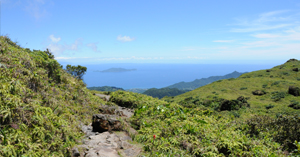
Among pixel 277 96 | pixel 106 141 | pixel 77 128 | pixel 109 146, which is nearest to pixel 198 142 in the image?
pixel 109 146

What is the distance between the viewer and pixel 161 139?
8.41 metres

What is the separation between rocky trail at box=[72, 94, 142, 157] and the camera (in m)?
7.21

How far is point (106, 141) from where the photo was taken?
8.33 m

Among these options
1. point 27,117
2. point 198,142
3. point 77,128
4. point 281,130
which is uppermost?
point 27,117

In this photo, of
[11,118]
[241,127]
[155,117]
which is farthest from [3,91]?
[241,127]

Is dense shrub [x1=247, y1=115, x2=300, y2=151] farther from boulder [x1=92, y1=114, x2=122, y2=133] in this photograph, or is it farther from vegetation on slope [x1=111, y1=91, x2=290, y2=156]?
boulder [x1=92, y1=114, x2=122, y2=133]

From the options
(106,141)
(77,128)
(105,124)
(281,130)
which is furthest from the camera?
(281,130)

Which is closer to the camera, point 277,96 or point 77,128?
point 77,128

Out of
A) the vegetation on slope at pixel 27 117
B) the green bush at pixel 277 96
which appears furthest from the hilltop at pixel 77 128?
the green bush at pixel 277 96

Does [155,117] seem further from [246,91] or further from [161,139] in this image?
[246,91]

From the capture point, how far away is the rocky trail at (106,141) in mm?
7212

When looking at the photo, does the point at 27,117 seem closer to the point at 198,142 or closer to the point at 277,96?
the point at 198,142

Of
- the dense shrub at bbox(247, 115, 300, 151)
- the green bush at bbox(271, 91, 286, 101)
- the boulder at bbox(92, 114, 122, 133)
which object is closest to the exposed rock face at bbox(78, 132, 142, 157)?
the boulder at bbox(92, 114, 122, 133)

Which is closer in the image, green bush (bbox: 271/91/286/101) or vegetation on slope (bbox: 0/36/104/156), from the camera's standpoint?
vegetation on slope (bbox: 0/36/104/156)
